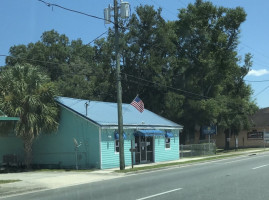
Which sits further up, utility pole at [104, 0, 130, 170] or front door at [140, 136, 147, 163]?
utility pole at [104, 0, 130, 170]

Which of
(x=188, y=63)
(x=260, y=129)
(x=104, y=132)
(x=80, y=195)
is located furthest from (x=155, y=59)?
(x=80, y=195)

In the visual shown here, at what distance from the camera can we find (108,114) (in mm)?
26453

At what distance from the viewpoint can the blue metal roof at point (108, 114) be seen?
2431 centimetres

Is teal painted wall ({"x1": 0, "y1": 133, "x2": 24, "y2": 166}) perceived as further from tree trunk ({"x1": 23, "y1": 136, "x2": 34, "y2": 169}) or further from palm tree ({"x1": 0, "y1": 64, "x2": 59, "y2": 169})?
palm tree ({"x1": 0, "y1": 64, "x2": 59, "y2": 169})

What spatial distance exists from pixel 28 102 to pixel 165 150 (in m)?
11.9

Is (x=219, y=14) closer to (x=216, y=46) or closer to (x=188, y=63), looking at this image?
(x=216, y=46)

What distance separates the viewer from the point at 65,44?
6303cm

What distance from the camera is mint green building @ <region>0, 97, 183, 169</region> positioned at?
23.5 meters

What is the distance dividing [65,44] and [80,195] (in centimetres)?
5338

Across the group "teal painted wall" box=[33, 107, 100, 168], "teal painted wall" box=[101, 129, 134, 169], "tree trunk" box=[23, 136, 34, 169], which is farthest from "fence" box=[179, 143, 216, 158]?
"tree trunk" box=[23, 136, 34, 169]

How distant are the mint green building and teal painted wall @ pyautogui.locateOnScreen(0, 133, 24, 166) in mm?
1223

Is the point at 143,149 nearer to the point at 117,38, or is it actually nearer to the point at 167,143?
the point at 167,143

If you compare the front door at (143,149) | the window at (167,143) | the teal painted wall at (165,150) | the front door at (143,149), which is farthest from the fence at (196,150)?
the front door at (143,149)

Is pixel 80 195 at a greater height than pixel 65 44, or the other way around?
pixel 65 44
